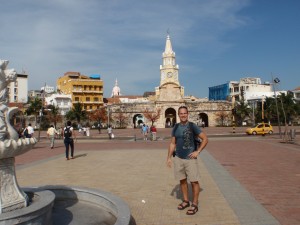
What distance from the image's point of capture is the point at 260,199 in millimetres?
6562

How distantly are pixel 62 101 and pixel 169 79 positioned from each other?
27.8 meters

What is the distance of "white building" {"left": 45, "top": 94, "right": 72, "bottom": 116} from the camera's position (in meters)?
79.6

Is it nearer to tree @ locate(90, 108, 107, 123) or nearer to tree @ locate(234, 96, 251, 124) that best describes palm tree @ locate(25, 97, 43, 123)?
tree @ locate(90, 108, 107, 123)

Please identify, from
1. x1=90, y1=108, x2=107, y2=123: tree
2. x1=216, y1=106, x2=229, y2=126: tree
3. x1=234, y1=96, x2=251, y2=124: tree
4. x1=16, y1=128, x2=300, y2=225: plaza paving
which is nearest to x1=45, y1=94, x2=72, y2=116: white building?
x1=90, y1=108, x2=107, y2=123: tree

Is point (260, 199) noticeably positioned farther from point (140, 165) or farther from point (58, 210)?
point (140, 165)

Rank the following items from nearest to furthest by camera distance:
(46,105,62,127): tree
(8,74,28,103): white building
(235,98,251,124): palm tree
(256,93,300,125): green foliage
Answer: (46,105,62,127): tree → (256,93,300,125): green foliage → (235,98,251,124): palm tree → (8,74,28,103): white building

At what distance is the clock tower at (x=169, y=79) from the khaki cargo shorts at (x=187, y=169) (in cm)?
6565

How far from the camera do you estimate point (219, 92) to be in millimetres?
98500

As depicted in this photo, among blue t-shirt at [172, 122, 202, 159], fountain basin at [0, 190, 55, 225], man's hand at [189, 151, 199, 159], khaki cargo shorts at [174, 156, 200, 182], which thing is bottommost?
fountain basin at [0, 190, 55, 225]

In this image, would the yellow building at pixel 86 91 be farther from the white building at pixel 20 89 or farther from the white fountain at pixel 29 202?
the white fountain at pixel 29 202

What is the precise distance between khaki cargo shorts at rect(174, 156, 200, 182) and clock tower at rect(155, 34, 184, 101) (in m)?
65.6

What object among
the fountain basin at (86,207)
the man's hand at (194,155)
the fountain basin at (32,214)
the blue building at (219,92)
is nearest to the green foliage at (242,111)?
the blue building at (219,92)

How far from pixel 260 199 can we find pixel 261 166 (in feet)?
15.4

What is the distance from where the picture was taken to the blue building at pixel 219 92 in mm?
93000
